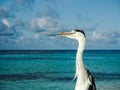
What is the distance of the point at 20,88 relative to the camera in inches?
403

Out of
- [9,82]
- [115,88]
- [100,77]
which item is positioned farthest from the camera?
[100,77]

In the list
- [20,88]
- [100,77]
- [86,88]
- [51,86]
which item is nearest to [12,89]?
[20,88]

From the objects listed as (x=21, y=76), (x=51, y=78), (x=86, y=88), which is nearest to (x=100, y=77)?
(x=51, y=78)

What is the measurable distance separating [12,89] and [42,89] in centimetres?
72

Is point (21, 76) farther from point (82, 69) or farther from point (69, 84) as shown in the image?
point (82, 69)

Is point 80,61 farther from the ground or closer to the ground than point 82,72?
farther from the ground

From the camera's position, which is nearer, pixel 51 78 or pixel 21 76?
pixel 51 78

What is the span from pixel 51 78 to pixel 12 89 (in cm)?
172

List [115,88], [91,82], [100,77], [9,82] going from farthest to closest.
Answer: [100,77]
[9,82]
[115,88]
[91,82]

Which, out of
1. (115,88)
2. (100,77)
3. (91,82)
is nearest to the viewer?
(91,82)

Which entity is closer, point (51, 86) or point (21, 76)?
point (51, 86)

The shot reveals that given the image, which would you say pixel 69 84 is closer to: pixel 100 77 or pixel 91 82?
pixel 100 77

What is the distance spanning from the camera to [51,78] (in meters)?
11.7

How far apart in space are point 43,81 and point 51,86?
0.90 metres
